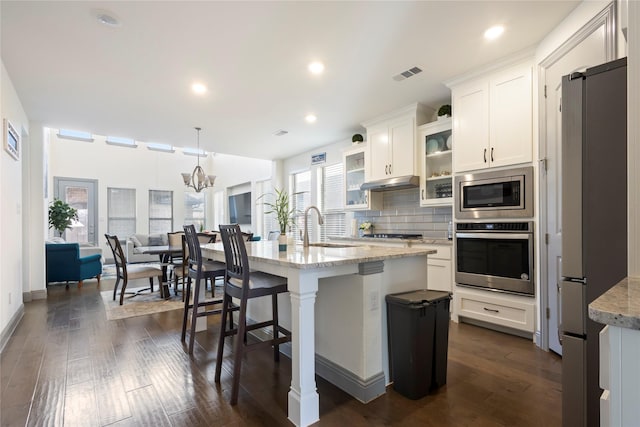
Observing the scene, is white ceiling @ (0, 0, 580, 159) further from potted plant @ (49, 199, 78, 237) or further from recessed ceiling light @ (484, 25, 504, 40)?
potted plant @ (49, 199, 78, 237)

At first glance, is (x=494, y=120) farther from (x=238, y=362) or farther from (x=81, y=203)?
(x=81, y=203)

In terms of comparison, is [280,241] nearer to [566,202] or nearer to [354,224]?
[566,202]

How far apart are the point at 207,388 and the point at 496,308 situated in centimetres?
263

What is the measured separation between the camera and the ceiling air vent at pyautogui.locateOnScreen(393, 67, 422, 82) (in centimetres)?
309

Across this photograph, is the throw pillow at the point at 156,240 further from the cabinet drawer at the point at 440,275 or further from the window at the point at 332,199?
the cabinet drawer at the point at 440,275

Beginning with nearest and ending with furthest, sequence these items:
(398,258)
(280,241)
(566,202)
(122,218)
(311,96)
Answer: (566,202) < (398,258) < (280,241) < (311,96) < (122,218)

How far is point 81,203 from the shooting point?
856 centimetres

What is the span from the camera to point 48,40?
253cm

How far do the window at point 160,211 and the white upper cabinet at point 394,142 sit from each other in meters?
7.82

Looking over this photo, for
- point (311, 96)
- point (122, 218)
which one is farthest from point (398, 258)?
point (122, 218)

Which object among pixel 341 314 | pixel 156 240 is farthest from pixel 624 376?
pixel 156 240

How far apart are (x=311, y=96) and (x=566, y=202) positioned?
9.89ft

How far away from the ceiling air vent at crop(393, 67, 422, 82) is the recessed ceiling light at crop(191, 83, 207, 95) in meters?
2.10

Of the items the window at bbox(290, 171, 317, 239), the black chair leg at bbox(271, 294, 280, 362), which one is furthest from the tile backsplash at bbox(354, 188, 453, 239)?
the black chair leg at bbox(271, 294, 280, 362)
